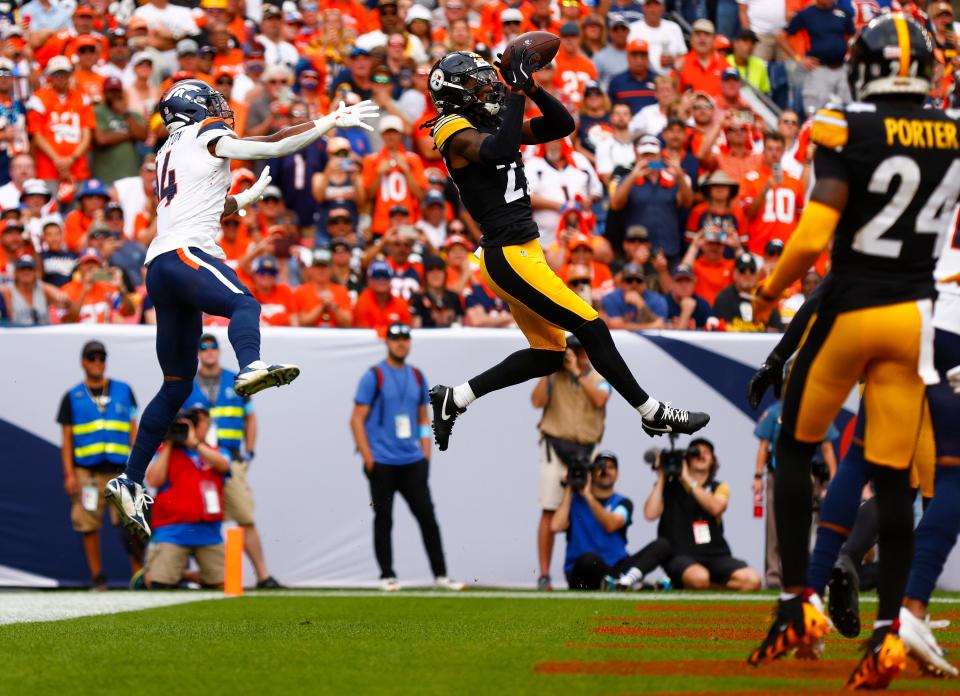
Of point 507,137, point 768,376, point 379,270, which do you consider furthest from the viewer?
point 379,270

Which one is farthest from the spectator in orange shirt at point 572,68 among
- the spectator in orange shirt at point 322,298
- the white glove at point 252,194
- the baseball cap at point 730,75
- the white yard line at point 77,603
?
the white glove at point 252,194

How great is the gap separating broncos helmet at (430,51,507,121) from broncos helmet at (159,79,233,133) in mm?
1199

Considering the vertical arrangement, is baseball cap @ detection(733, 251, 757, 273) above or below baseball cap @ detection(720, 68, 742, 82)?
below

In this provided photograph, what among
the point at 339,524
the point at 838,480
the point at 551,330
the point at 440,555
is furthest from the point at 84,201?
the point at 838,480

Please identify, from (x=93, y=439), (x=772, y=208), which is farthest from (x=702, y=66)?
(x=93, y=439)

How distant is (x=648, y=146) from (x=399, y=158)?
2.30 meters

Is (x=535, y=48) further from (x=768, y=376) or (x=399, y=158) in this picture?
(x=399, y=158)

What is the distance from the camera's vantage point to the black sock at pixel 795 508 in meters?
5.68

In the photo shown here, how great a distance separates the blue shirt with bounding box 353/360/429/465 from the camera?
1194 centimetres

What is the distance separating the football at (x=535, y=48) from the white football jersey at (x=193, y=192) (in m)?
1.58

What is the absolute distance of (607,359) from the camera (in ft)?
25.4

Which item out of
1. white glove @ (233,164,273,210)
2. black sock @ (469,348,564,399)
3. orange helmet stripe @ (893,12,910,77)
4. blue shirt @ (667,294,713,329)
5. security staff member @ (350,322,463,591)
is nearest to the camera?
orange helmet stripe @ (893,12,910,77)

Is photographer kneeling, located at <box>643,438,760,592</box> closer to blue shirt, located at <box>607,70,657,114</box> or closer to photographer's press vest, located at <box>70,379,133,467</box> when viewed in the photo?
photographer's press vest, located at <box>70,379,133,467</box>

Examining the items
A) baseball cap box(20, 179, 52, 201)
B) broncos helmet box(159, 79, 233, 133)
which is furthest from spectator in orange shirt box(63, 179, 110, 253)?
broncos helmet box(159, 79, 233, 133)
